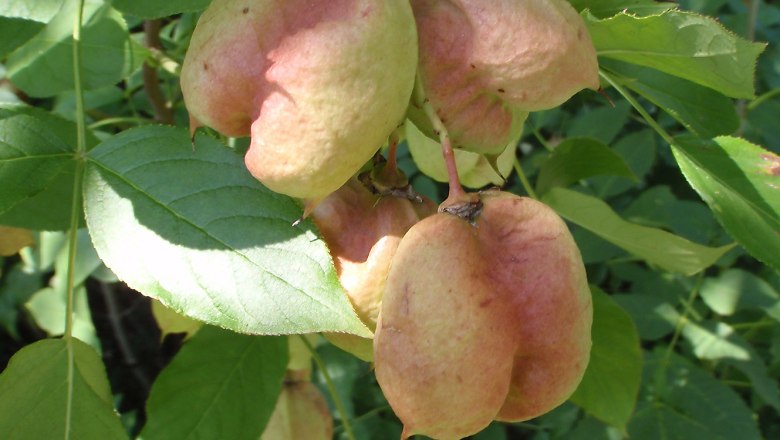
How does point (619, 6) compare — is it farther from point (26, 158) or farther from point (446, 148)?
point (26, 158)

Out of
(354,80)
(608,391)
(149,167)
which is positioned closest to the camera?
(354,80)

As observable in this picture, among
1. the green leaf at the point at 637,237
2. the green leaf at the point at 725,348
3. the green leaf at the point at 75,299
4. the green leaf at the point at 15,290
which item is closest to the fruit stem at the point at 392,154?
the green leaf at the point at 637,237

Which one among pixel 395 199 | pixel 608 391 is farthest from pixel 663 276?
pixel 395 199

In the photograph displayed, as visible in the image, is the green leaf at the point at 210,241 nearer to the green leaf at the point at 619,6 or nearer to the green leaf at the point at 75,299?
the green leaf at the point at 619,6

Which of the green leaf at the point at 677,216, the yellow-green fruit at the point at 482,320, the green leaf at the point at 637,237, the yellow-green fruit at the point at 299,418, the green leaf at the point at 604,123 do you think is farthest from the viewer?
the green leaf at the point at 604,123

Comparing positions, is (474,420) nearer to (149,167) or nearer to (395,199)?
(395,199)

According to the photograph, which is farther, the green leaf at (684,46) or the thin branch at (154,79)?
the thin branch at (154,79)
